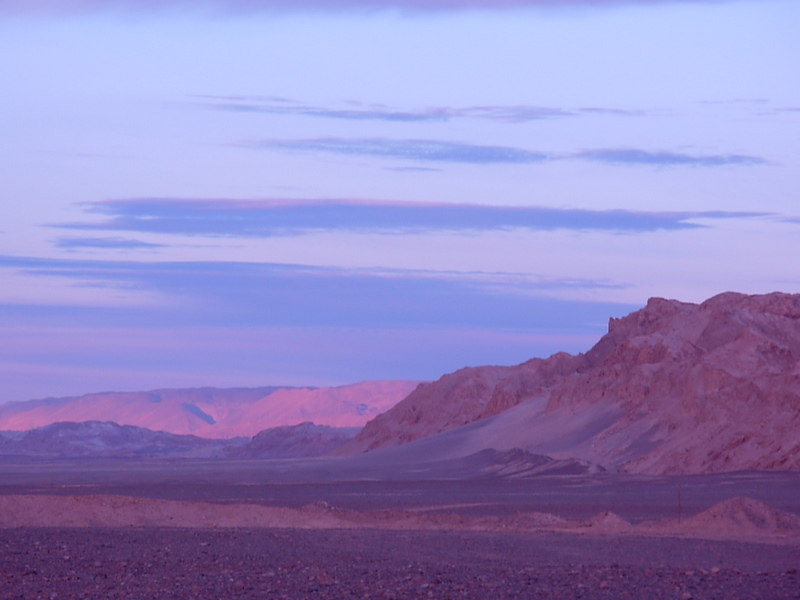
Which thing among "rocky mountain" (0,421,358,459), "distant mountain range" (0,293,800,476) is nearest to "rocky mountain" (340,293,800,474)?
"distant mountain range" (0,293,800,476)

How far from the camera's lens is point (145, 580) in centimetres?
1284

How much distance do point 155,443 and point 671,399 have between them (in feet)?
253

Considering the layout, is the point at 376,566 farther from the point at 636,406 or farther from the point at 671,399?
the point at 636,406

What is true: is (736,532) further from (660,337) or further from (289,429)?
(289,429)

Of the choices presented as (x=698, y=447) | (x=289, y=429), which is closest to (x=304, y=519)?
(x=698, y=447)

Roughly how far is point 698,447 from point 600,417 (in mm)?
10045

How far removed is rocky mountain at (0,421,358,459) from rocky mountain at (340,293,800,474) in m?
25.2

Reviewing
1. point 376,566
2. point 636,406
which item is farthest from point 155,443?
point 376,566

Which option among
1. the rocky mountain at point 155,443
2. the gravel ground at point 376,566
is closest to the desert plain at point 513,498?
the gravel ground at point 376,566

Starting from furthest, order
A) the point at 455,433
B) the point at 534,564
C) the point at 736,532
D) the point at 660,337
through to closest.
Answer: the point at 455,433 < the point at 660,337 < the point at 736,532 < the point at 534,564

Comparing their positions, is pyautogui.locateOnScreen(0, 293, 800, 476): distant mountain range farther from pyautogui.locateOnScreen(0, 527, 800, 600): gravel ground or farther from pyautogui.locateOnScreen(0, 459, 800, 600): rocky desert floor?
pyautogui.locateOnScreen(0, 527, 800, 600): gravel ground

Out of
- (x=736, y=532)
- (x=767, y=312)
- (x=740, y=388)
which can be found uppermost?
(x=767, y=312)

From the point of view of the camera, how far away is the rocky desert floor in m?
12.4

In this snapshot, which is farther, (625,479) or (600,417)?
(600,417)
